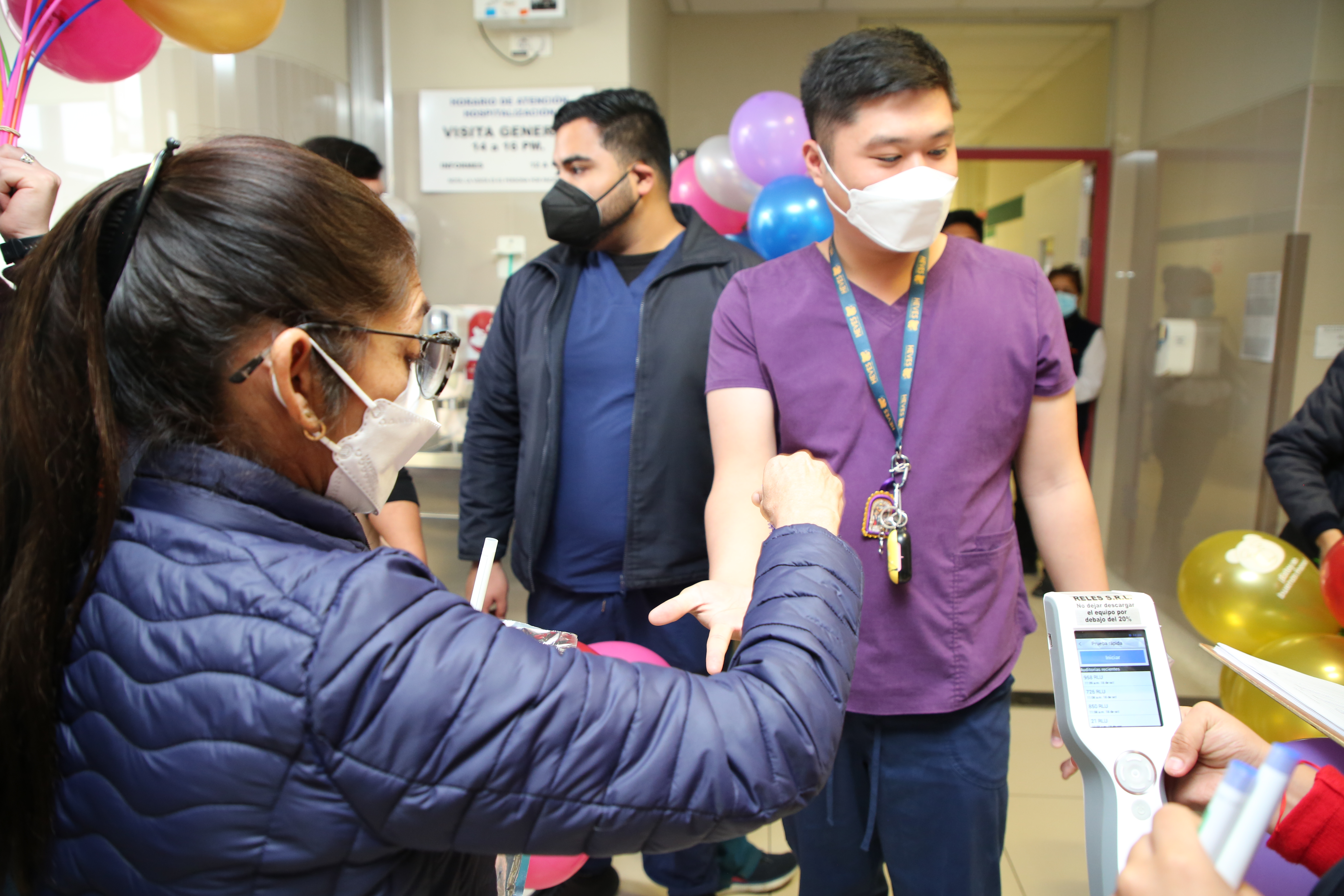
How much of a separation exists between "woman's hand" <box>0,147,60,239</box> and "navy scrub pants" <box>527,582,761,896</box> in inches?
45.7

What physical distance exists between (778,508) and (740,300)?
1.82 ft

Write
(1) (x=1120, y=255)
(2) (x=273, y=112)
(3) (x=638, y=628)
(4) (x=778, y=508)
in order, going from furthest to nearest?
(1) (x=1120, y=255) < (2) (x=273, y=112) < (3) (x=638, y=628) < (4) (x=778, y=508)

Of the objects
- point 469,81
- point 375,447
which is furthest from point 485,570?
point 469,81

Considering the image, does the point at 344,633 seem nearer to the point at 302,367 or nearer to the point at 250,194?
the point at 302,367

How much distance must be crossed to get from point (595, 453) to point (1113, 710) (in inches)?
48.4

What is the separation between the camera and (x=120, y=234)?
2.16 feet

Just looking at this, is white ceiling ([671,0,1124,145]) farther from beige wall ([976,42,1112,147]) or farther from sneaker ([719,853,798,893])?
sneaker ([719,853,798,893])

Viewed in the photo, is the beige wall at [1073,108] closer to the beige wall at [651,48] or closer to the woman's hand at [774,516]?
the beige wall at [651,48]

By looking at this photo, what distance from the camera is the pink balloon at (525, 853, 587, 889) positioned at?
1179 millimetres

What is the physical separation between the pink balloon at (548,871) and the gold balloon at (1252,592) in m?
1.79

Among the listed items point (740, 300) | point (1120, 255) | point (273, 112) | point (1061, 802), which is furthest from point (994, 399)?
point (1120, 255)

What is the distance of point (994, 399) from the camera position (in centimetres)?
125

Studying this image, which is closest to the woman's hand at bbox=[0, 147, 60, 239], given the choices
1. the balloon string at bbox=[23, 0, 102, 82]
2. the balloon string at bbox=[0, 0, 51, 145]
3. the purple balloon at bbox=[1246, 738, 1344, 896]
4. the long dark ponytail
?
the balloon string at bbox=[0, 0, 51, 145]

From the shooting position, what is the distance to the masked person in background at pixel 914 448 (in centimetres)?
124
